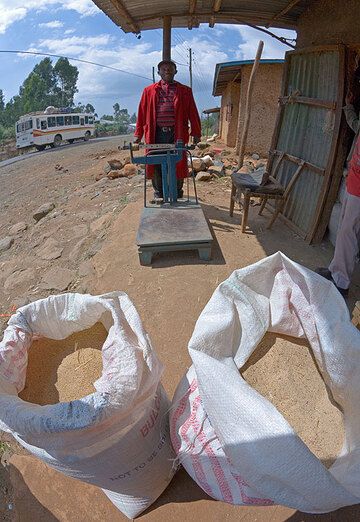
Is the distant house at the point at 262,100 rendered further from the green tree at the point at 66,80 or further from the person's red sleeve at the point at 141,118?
the green tree at the point at 66,80

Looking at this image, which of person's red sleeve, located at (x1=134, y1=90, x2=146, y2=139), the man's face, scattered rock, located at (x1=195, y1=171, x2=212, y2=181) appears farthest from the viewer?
scattered rock, located at (x1=195, y1=171, x2=212, y2=181)

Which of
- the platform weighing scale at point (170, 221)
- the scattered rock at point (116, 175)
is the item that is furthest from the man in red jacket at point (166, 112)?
the scattered rock at point (116, 175)

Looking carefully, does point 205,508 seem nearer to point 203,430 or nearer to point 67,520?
point 203,430

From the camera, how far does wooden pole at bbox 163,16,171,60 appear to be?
4.85 m

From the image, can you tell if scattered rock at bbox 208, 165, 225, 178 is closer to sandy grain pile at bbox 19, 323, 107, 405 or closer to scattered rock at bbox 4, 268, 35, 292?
scattered rock at bbox 4, 268, 35, 292

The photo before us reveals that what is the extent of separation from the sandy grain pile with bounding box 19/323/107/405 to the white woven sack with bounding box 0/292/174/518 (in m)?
0.06

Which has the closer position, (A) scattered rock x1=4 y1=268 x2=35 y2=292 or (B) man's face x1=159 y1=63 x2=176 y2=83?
(A) scattered rock x1=4 y1=268 x2=35 y2=292

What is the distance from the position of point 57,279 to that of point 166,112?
8.30 ft

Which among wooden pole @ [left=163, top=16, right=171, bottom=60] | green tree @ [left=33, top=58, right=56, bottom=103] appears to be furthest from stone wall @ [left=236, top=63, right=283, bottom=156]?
green tree @ [left=33, top=58, right=56, bottom=103]

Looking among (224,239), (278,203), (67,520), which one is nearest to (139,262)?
(224,239)

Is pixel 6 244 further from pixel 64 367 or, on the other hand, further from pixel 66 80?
pixel 66 80

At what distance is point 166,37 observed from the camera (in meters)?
4.94

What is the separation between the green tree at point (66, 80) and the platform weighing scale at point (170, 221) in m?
57.9

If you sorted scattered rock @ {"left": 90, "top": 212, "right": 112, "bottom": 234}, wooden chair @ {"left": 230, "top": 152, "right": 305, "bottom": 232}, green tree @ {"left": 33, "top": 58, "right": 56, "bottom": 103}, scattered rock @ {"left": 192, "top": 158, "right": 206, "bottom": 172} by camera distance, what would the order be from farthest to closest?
green tree @ {"left": 33, "top": 58, "right": 56, "bottom": 103}, scattered rock @ {"left": 192, "top": 158, "right": 206, "bottom": 172}, scattered rock @ {"left": 90, "top": 212, "right": 112, "bottom": 234}, wooden chair @ {"left": 230, "top": 152, "right": 305, "bottom": 232}
